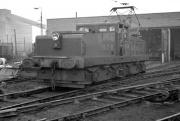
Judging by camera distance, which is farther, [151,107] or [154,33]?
[154,33]

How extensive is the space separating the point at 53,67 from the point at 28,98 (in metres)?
1.61

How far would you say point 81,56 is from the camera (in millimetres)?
A: 10180

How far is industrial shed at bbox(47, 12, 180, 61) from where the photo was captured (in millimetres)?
32906

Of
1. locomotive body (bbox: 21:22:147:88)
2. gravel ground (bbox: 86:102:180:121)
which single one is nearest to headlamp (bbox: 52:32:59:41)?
locomotive body (bbox: 21:22:147:88)

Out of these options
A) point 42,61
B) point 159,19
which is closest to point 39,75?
point 42,61

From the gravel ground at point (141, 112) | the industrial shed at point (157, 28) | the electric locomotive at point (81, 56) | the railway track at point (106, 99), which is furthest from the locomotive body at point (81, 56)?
the industrial shed at point (157, 28)

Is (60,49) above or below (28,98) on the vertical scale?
above

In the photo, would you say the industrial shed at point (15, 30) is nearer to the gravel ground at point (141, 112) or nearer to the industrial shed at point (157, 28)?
the industrial shed at point (157, 28)

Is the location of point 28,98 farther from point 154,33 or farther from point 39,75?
point 154,33

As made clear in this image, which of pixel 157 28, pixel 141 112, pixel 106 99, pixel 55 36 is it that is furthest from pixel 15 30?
pixel 141 112

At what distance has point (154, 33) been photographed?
1599 inches

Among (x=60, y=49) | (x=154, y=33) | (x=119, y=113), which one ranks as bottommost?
(x=119, y=113)

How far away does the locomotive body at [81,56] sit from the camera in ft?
33.5

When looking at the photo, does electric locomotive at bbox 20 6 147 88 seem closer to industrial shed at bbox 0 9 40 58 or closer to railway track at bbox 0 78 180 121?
railway track at bbox 0 78 180 121
